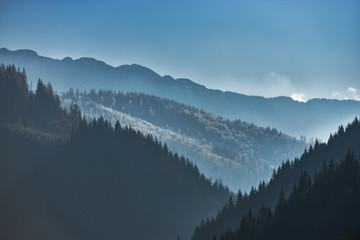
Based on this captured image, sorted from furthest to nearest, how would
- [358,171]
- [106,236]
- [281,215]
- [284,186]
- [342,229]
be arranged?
1. [106,236]
2. [284,186]
3. [281,215]
4. [358,171]
5. [342,229]

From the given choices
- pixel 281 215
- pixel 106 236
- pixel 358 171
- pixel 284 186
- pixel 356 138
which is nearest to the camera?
pixel 358 171

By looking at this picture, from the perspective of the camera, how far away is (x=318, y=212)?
93500 mm

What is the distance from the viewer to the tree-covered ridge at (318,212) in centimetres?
8725

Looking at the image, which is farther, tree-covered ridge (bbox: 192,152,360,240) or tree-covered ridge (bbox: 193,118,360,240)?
tree-covered ridge (bbox: 193,118,360,240)

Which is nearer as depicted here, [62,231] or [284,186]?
[284,186]

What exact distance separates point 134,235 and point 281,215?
10710 cm

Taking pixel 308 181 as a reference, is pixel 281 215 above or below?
below

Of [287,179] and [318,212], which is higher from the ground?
[318,212]

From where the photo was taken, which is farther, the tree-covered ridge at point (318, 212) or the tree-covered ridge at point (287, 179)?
the tree-covered ridge at point (287, 179)

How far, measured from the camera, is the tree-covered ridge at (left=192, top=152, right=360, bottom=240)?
87.2m

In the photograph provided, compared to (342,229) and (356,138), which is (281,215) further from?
(356,138)

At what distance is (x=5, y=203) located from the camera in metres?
199

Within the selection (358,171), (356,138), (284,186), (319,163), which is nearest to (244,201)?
(284,186)

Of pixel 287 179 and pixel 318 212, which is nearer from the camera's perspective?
pixel 318 212
